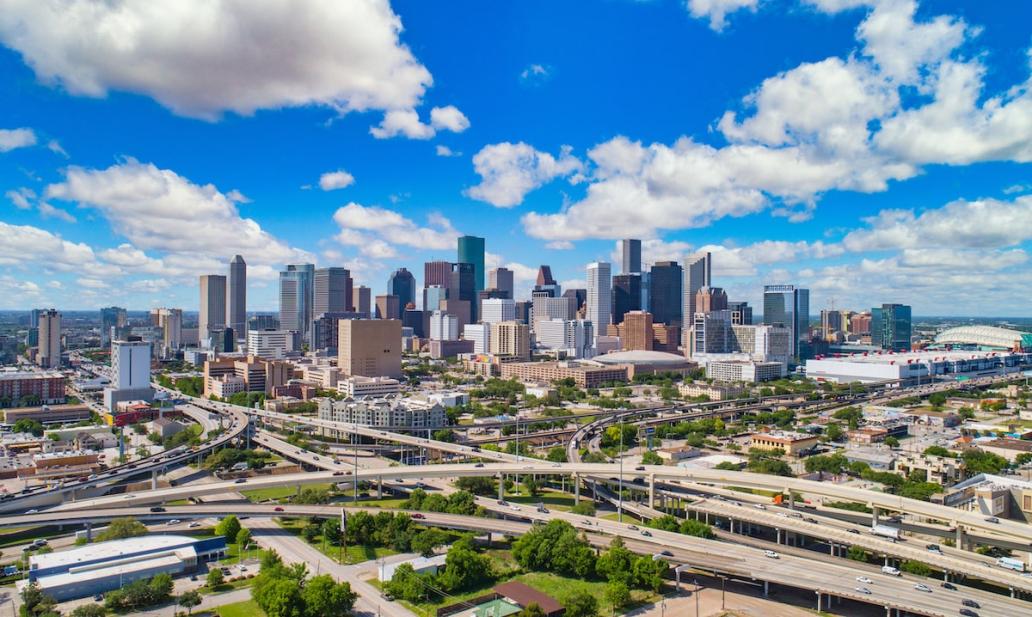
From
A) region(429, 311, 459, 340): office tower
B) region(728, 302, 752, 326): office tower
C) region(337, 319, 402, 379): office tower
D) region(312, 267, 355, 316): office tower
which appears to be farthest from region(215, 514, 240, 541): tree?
region(312, 267, 355, 316): office tower

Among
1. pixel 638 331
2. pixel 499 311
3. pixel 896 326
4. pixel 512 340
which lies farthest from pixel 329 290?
pixel 896 326

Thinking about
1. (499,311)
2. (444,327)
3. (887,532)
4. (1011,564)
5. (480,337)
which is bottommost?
(1011,564)

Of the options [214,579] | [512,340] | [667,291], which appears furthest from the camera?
[667,291]

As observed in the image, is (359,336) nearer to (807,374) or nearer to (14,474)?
(14,474)

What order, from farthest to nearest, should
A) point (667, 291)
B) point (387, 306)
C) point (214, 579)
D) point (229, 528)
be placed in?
1. point (387, 306)
2. point (667, 291)
3. point (229, 528)
4. point (214, 579)

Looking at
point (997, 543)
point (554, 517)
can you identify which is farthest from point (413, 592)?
point (997, 543)

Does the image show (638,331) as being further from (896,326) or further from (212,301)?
(212,301)

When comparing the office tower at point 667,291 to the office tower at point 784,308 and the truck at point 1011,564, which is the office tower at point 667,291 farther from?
the truck at point 1011,564

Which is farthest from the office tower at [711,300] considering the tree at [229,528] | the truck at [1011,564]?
the tree at [229,528]

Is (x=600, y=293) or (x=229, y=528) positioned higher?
(x=600, y=293)
